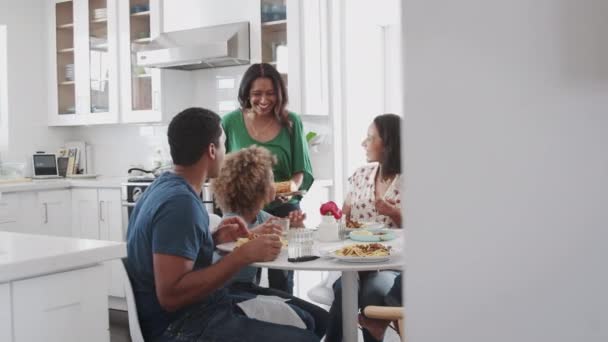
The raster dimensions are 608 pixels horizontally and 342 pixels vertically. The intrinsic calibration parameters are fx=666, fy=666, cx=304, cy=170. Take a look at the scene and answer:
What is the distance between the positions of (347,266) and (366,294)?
0.79 metres

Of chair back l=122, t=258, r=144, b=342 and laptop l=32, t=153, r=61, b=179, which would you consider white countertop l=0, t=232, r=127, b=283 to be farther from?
laptop l=32, t=153, r=61, b=179

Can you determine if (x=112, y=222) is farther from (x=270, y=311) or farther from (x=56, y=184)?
(x=270, y=311)

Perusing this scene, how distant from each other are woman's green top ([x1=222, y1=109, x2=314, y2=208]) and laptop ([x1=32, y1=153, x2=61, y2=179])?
2.40 m

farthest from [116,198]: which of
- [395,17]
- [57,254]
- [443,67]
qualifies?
[443,67]

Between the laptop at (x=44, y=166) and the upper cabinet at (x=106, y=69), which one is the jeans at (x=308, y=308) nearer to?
the upper cabinet at (x=106, y=69)

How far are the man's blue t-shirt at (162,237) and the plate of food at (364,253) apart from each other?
0.41 metres

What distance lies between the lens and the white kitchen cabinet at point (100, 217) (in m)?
4.66

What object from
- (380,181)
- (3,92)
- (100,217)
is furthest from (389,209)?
(3,92)

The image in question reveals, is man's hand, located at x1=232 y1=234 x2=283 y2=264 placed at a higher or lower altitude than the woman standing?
lower

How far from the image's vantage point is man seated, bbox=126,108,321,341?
1.80 metres

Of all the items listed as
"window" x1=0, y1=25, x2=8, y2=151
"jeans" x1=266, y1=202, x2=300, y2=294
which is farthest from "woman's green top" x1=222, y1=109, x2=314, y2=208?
"window" x1=0, y1=25, x2=8, y2=151

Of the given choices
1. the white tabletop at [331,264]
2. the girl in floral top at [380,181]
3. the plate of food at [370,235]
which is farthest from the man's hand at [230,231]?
the girl in floral top at [380,181]

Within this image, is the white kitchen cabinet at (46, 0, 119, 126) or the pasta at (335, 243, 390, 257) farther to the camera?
the white kitchen cabinet at (46, 0, 119, 126)

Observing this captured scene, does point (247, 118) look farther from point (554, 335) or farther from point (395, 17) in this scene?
point (554, 335)
